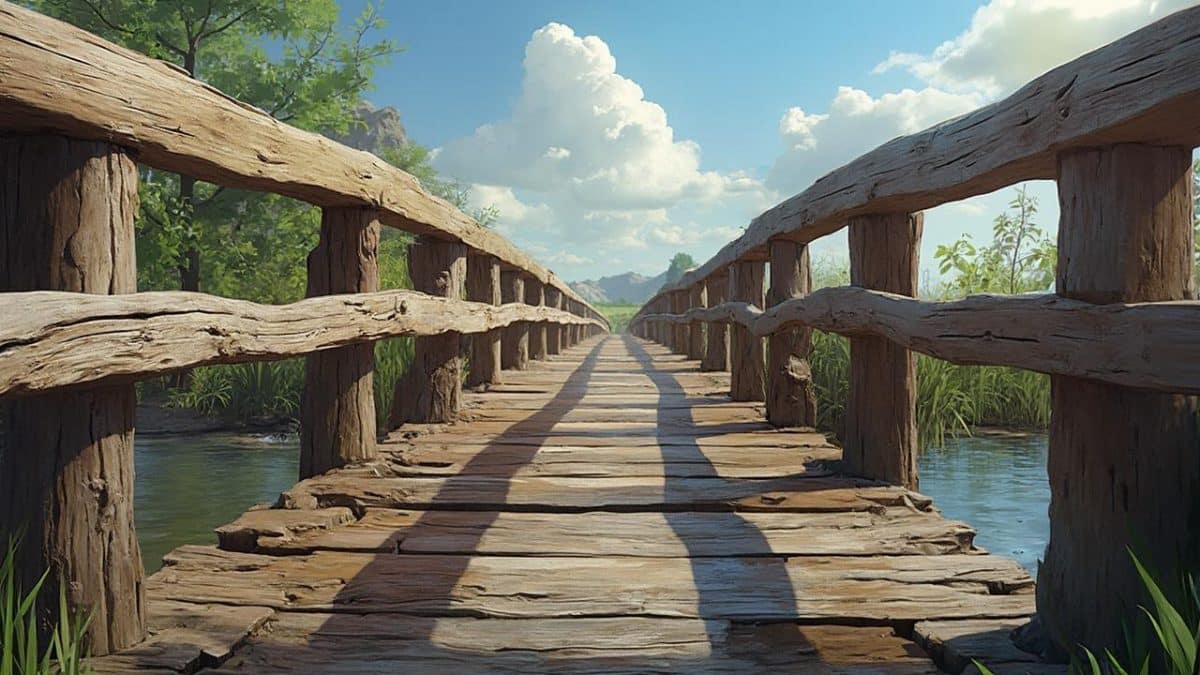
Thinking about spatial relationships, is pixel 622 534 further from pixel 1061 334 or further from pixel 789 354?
pixel 789 354

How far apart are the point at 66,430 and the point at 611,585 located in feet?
4.23

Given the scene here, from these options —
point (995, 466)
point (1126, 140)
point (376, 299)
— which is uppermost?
point (1126, 140)

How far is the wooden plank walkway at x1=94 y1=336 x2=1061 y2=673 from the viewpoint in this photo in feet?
5.60

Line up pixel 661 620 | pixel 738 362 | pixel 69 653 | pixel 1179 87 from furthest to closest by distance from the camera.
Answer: pixel 738 362 → pixel 661 620 → pixel 69 653 → pixel 1179 87

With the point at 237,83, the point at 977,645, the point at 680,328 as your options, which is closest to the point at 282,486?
the point at 977,645

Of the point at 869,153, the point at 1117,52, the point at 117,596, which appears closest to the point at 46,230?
the point at 117,596

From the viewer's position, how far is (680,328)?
12.2 m

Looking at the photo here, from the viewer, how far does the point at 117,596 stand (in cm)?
172

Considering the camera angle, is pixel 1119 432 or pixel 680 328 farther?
pixel 680 328

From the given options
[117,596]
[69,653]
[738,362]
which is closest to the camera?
[69,653]

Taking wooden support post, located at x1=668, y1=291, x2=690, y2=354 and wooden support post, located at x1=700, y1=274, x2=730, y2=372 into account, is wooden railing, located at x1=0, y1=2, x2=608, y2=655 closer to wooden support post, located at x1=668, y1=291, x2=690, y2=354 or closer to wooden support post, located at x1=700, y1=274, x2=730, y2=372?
wooden support post, located at x1=700, y1=274, x2=730, y2=372

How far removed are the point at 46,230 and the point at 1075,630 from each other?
7.41 feet

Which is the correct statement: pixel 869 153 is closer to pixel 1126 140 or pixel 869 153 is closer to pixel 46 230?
pixel 1126 140

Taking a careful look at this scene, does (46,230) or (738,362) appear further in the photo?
(738,362)
